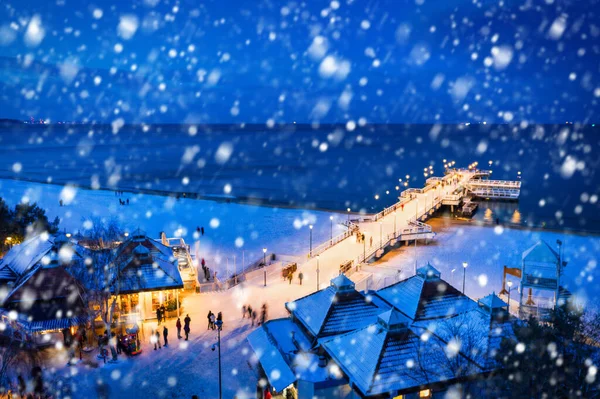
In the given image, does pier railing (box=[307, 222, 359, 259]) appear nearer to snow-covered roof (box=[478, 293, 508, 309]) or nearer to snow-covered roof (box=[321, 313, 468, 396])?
snow-covered roof (box=[478, 293, 508, 309])

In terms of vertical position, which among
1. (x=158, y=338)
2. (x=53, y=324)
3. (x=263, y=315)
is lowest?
(x=158, y=338)

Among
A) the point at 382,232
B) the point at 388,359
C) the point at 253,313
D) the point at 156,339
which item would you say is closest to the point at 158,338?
the point at 156,339

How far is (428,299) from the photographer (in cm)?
1816

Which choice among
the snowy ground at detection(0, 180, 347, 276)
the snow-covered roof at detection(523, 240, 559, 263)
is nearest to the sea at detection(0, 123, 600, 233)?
the snowy ground at detection(0, 180, 347, 276)

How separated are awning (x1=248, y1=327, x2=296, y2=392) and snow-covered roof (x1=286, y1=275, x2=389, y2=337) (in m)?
1.46

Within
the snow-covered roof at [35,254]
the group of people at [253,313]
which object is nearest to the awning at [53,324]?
the snow-covered roof at [35,254]

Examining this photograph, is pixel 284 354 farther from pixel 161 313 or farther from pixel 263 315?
pixel 161 313

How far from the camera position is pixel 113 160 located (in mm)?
114375

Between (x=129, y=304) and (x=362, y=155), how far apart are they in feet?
366

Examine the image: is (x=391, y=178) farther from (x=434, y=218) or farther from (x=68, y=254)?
(x=68, y=254)

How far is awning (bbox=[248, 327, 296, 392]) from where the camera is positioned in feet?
47.3

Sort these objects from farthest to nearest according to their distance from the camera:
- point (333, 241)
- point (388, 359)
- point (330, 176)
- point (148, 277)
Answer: point (330, 176)
point (333, 241)
point (148, 277)
point (388, 359)

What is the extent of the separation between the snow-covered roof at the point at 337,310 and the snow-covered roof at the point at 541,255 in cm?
832

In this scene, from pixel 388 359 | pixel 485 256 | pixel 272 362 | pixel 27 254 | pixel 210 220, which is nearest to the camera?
pixel 388 359
